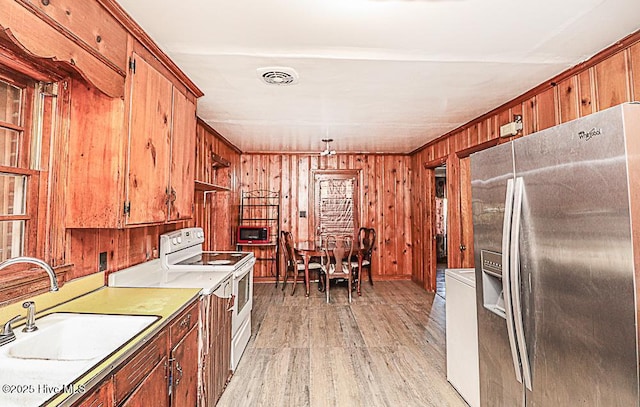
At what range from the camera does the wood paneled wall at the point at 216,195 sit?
4094 mm

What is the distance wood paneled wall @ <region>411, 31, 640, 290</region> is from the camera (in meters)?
2.10

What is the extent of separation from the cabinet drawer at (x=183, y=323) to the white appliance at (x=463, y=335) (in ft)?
5.63

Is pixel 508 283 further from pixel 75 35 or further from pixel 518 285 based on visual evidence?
pixel 75 35

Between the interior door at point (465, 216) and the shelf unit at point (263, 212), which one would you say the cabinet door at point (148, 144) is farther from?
the shelf unit at point (263, 212)

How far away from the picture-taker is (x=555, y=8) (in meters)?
1.71

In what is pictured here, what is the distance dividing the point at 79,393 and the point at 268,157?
18.0 ft

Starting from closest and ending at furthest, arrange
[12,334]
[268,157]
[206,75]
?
[12,334], [206,75], [268,157]

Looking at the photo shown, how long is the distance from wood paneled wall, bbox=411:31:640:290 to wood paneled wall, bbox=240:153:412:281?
0.65 meters

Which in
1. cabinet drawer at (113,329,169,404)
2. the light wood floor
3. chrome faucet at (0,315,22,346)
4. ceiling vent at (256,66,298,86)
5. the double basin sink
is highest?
ceiling vent at (256,66,298,86)

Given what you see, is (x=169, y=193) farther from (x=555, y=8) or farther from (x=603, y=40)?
(x=603, y=40)

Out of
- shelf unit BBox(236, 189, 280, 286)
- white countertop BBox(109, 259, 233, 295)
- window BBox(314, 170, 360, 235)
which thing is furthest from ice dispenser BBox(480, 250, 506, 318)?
shelf unit BBox(236, 189, 280, 286)

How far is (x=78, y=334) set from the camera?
4.94 feet

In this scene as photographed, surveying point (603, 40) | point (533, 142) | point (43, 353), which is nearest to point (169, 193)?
point (43, 353)

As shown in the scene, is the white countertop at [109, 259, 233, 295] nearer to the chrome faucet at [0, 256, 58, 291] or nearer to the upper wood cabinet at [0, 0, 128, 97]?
the chrome faucet at [0, 256, 58, 291]
